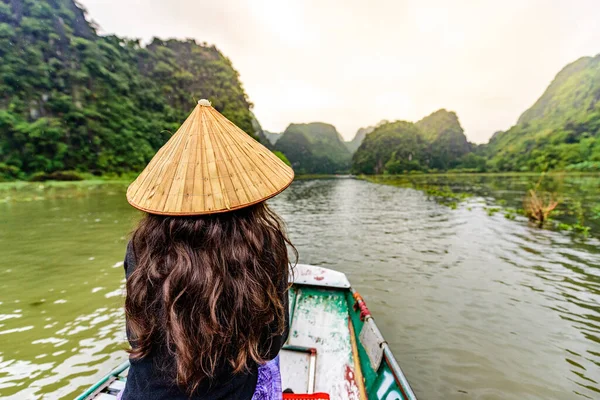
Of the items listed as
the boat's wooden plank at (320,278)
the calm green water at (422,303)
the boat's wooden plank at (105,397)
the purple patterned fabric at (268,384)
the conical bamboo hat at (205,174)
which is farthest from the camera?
the boat's wooden plank at (320,278)

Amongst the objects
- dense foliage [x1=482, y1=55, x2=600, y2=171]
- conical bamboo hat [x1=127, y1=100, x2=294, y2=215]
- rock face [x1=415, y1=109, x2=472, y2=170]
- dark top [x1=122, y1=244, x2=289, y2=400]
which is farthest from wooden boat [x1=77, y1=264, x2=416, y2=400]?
rock face [x1=415, y1=109, x2=472, y2=170]

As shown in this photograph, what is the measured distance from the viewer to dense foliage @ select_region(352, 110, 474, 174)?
83.1 metres

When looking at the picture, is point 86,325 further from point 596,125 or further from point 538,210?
point 596,125

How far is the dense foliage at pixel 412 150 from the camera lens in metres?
83.1

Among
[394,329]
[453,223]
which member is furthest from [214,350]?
[453,223]

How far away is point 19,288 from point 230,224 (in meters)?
6.56

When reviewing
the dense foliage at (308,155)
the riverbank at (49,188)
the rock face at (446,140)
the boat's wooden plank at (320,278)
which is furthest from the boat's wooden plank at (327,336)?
the dense foliage at (308,155)

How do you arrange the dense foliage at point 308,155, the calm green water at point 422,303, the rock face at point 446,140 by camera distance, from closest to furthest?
the calm green water at point 422,303, the rock face at point 446,140, the dense foliage at point 308,155

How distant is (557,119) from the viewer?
80250mm

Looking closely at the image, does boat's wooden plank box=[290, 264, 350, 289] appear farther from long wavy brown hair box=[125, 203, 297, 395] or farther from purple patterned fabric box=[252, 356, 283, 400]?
long wavy brown hair box=[125, 203, 297, 395]

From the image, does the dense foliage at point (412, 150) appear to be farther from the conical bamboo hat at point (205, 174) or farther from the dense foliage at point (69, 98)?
the conical bamboo hat at point (205, 174)

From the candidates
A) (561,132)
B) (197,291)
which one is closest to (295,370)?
(197,291)

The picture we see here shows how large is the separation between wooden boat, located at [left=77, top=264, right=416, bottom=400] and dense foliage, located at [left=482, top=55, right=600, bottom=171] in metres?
43.0

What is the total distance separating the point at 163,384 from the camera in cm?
99
